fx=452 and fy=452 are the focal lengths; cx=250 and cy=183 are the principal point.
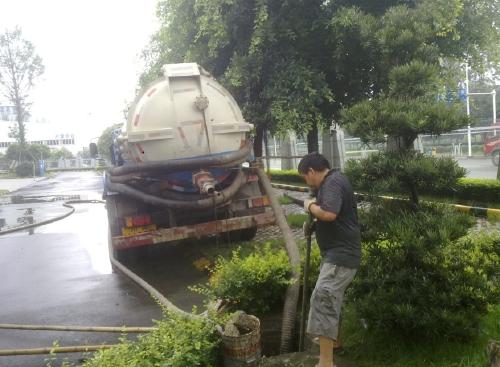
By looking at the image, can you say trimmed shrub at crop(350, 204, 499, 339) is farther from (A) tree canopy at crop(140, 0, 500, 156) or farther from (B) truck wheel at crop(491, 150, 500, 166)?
(B) truck wheel at crop(491, 150, 500, 166)

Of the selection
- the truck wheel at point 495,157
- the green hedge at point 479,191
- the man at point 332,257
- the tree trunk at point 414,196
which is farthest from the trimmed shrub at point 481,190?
the truck wheel at point 495,157

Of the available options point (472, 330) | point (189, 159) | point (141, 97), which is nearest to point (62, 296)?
point (189, 159)

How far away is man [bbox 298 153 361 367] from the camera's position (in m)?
3.04

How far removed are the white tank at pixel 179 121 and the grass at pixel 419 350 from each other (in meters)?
3.75

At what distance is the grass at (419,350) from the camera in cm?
→ 300

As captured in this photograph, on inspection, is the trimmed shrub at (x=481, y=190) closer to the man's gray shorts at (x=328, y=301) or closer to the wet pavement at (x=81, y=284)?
the wet pavement at (x=81, y=284)

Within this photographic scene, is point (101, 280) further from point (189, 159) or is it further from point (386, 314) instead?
point (386, 314)

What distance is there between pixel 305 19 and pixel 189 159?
3.90 meters

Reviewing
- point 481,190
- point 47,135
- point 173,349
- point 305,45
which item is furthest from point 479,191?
point 47,135

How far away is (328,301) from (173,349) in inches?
42.4

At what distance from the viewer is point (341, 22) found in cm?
772

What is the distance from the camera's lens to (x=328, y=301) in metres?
3.06

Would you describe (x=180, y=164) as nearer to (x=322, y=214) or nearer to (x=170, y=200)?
(x=170, y=200)

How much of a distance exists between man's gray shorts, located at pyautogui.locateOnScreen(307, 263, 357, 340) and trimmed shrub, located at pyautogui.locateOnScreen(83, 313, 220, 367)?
706mm
